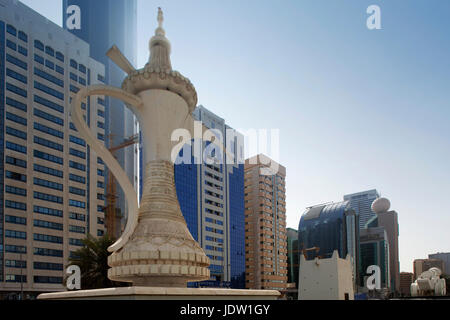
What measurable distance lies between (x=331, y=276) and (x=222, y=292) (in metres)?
18.8

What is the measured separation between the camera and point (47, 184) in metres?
67.0

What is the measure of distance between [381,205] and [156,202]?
138m

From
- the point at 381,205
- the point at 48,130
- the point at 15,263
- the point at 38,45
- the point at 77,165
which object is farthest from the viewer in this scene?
the point at 381,205

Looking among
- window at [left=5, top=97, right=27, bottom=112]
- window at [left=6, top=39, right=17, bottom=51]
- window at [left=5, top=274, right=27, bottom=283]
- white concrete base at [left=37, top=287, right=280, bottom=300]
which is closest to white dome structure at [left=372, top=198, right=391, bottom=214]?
window at [left=5, top=97, right=27, bottom=112]

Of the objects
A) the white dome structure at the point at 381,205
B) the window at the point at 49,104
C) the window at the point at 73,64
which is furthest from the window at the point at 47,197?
the white dome structure at the point at 381,205

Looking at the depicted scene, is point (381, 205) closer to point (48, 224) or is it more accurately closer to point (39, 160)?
point (48, 224)

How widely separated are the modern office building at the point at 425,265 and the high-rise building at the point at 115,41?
119m

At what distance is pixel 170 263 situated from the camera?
18.0 m

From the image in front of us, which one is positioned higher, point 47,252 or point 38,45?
point 38,45

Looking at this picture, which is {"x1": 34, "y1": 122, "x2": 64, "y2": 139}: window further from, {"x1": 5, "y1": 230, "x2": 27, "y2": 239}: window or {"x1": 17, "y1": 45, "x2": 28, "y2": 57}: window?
{"x1": 5, "y1": 230, "x2": 27, "y2": 239}: window

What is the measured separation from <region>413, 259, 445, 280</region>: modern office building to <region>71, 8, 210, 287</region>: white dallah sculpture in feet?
555

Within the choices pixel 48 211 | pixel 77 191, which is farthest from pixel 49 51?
pixel 48 211

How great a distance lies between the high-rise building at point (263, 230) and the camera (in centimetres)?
11012

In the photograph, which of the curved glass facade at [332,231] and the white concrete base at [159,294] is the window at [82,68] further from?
the curved glass facade at [332,231]
